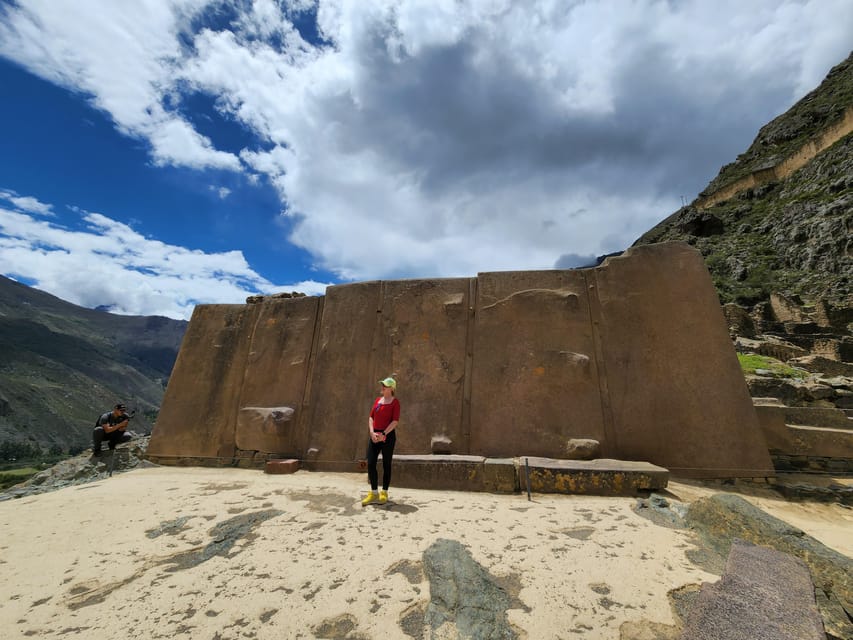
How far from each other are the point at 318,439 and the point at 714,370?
5760mm

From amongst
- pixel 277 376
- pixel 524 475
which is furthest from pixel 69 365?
pixel 524 475

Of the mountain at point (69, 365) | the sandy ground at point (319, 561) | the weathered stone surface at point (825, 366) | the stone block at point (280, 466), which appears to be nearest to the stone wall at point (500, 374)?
the stone block at point (280, 466)

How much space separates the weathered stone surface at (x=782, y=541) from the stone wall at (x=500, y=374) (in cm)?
198

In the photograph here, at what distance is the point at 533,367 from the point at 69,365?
401 feet

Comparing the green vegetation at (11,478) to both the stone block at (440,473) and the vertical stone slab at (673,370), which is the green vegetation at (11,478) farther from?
the vertical stone slab at (673,370)

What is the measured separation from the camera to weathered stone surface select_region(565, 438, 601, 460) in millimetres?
4809

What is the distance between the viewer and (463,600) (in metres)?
2.07

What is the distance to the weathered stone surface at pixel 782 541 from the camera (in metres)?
1.91

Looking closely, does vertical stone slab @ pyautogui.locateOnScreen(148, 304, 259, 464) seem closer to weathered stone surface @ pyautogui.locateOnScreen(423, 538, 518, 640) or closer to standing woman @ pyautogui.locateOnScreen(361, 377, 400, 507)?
standing woman @ pyautogui.locateOnScreen(361, 377, 400, 507)

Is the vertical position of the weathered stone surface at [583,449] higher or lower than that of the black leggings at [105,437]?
higher

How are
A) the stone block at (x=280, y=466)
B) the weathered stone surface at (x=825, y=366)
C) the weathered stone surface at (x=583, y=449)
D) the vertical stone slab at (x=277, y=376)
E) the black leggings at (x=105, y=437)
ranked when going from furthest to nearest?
1. the weathered stone surface at (x=825, y=366)
2. the black leggings at (x=105, y=437)
3. the vertical stone slab at (x=277, y=376)
4. the stone block at (x=280, y=466)
5. the weathered stone surface at (x=583, y=449)

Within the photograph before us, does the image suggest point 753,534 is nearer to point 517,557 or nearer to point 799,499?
point 517,557

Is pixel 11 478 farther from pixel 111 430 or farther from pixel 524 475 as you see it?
pixel 524 475

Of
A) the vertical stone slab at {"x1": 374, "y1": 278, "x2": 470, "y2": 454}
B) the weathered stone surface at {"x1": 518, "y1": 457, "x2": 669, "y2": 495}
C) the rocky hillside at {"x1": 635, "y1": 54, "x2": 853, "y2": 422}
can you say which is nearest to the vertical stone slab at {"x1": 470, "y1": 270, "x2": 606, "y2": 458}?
the vertical stone slab at {"x1": 374, "y1": 278, "x2": 470, "y2": 454}
